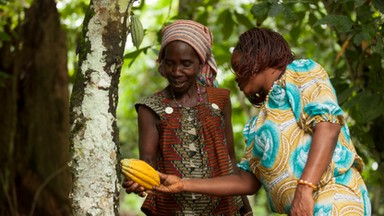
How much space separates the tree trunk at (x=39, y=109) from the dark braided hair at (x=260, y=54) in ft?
11.3

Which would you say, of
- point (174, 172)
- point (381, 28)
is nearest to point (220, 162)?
point (174, 172)

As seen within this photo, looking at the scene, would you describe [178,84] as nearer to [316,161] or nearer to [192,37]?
[192,37]

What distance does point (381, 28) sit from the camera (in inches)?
135

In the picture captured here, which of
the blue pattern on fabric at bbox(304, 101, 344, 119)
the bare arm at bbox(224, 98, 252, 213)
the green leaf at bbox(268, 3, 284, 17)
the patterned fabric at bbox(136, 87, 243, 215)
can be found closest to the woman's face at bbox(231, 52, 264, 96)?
the blue pattern on fabric at bbox(304, 101, 344, 119)

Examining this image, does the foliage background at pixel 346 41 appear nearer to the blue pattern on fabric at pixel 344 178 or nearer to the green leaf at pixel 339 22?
the green leaf at pixel 339 22

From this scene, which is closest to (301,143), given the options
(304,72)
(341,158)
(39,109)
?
(341,158)

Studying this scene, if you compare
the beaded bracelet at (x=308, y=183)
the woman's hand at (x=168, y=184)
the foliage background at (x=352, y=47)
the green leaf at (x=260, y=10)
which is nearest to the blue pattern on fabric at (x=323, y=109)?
the beaded bracelet at (x=308, y=183)

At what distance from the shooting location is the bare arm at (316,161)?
228cm

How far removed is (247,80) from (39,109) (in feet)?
11.9

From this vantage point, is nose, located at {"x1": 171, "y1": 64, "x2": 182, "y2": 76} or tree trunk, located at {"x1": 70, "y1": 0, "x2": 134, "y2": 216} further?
nose, located at {"x1": 171, "y1": 64, "x2": 182, "y2": 76}

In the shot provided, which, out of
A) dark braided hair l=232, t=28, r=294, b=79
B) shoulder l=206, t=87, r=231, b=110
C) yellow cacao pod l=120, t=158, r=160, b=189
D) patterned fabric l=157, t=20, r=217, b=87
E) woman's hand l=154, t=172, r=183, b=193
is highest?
patterned fabric l=157, t=20, r=217, b=87

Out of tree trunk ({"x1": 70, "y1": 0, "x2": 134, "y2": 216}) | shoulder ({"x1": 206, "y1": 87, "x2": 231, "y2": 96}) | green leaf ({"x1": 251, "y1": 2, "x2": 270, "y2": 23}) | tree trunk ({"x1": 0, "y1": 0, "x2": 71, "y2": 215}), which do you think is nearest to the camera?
tree trunk ({"x1": 70, "y1": 0, "x2": 134, "y2": 216})

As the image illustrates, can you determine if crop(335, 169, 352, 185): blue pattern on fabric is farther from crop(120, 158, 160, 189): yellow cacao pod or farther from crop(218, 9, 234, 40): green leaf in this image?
crop(218, 9, 234, 40): green leaf

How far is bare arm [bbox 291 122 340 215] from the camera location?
2.28m
